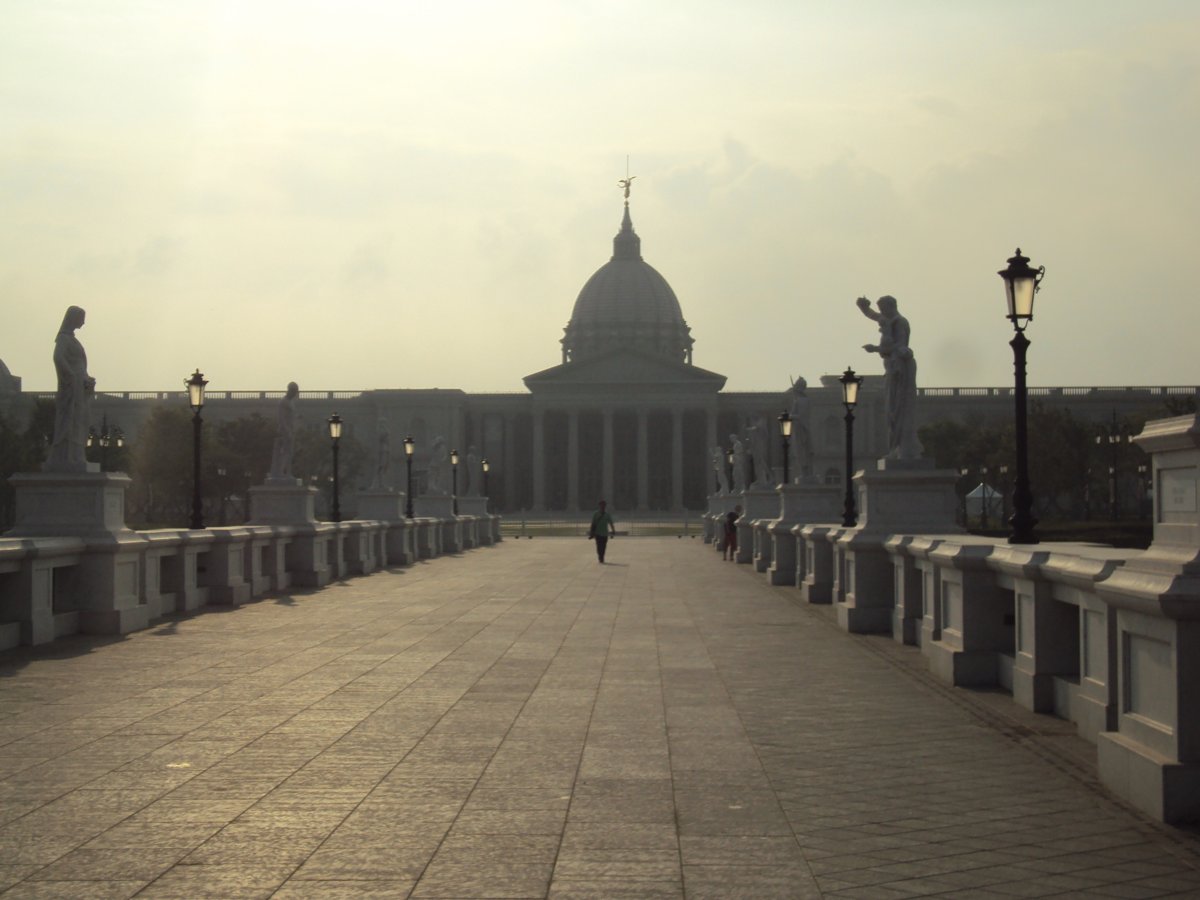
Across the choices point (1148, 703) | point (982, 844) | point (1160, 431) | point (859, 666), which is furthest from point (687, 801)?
point (859, 666)

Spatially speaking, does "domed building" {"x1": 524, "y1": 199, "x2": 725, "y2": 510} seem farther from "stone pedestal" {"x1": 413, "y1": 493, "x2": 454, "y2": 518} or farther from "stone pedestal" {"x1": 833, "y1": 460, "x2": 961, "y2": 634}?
"stone pedestal" {"x1": 833, "y1": 460, "x2": 961, "y2": 634}

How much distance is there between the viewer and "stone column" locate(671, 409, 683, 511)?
157 m

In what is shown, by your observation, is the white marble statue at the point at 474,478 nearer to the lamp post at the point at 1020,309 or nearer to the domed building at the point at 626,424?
the domed building at the point at 626,424

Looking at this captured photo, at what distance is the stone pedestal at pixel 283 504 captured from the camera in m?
33.9

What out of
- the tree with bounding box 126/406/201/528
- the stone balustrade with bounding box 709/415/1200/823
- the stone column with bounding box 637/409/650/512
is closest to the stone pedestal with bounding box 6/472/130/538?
the stone balustrade with bounding box 709/415/1200/823

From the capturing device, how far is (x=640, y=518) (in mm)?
142750

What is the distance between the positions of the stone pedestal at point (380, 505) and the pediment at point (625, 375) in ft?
380

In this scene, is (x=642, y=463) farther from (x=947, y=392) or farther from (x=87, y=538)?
(x=87, y=538)

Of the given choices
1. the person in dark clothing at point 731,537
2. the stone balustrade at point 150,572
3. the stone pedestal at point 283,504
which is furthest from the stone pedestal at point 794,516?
the person in dark clothing at point 731,537

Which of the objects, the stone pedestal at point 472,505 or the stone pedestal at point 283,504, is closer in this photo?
the stone pedestal at point 283,504

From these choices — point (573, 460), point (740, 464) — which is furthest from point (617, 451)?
point (740, 464)

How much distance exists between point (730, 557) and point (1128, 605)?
137 feet

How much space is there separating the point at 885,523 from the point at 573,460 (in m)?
140

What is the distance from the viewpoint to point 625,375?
543ft
